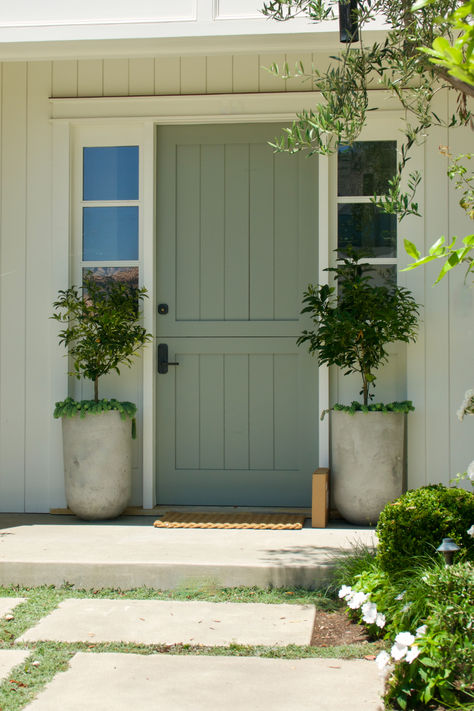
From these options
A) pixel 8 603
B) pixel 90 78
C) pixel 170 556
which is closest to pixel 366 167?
pixel 90 78

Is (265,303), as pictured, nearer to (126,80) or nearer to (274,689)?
(126,80)

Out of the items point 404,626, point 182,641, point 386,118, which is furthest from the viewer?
point 386,118

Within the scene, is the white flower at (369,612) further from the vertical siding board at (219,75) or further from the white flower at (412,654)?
the vertical siding board at (219,75)

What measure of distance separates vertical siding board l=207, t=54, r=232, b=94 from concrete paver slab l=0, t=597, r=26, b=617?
10.4 ft

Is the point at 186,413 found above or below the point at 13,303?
below

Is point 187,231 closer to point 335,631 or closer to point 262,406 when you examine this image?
point 262,406

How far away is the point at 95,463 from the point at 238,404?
3.12 feet

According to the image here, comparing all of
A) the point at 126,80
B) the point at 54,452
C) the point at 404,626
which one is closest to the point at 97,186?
the point at 126,80

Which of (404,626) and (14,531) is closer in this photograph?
(404,626)

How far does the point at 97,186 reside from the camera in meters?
5.21

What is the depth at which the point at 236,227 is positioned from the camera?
5.14m

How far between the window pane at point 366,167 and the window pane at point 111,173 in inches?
50.7

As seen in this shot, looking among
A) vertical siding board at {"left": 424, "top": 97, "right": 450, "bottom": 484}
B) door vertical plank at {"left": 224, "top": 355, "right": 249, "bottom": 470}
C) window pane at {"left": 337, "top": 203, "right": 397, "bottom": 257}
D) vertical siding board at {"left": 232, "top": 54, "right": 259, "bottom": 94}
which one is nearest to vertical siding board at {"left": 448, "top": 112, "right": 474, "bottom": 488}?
vertical siding board at {"left": 424, "top": 97, "right": 450, "bottom": 484}

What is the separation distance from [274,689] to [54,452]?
2817 millimetres
